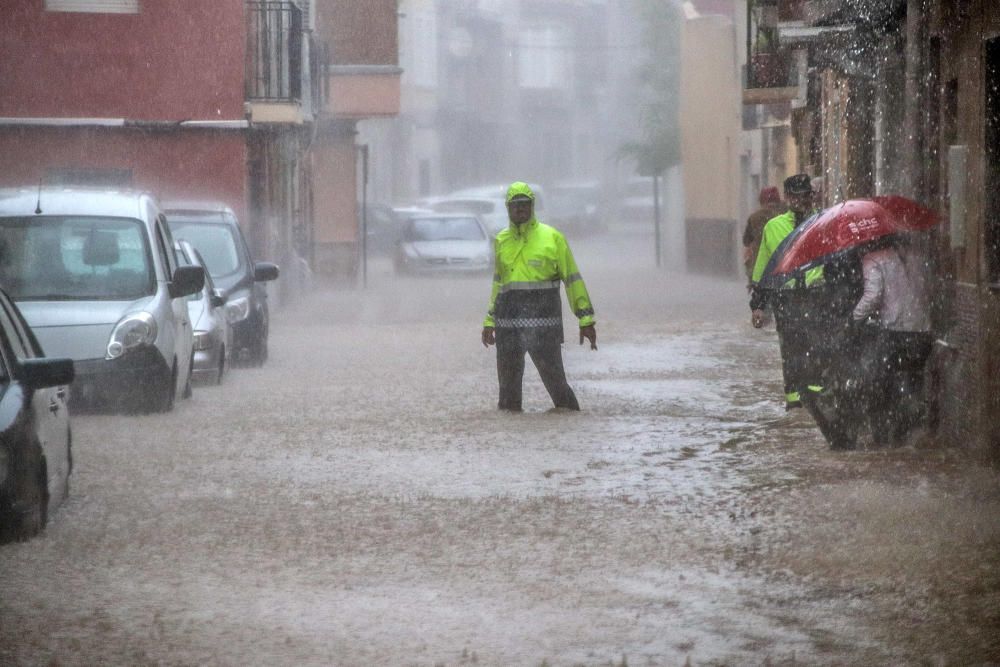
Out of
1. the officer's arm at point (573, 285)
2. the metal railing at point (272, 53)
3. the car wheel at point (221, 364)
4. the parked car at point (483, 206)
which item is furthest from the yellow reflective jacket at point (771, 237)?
the parked car at point (483, 206)

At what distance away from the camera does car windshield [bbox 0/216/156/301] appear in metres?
14.8

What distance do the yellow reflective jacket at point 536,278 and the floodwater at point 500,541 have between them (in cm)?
69

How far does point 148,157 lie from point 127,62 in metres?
1.28

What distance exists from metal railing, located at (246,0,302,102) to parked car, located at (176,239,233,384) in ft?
38.7

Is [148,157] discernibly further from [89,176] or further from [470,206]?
[470,206]

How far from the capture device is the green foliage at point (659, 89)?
48219 millimetres

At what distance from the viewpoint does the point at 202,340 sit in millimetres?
17344

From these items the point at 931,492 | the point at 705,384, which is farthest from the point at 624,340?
the point at 931,492

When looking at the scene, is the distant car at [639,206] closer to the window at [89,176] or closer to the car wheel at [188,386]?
the window at [89,176]

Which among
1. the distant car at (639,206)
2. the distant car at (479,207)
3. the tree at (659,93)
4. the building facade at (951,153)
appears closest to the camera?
the building facade at (951,153)

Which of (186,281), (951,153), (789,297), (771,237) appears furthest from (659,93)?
(951,153)

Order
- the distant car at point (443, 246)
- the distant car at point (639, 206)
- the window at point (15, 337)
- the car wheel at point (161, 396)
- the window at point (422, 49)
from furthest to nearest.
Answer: the window at point (422, 49) → the distant car at point (639, 206) → the distant car at point (443, 246) → the car wheel at point (161, 396) → the window at point (15, 337)

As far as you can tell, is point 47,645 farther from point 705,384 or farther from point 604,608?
point 705,384

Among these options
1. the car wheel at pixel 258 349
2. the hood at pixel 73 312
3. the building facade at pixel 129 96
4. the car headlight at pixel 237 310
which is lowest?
the car wheel at pixel 258 349
